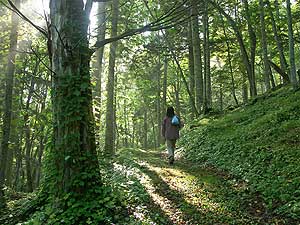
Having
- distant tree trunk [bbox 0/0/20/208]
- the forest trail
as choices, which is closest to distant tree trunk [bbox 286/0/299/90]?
the forest trail

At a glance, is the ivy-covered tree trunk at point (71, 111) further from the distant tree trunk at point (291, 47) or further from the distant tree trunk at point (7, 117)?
the distant tree trunk at point (291, 47)

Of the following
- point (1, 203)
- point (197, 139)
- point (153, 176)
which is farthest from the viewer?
point (197, 139)

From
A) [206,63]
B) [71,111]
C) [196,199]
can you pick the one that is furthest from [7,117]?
[206,63]

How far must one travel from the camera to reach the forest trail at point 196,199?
5.68 metres

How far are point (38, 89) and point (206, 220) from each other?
1658 cm

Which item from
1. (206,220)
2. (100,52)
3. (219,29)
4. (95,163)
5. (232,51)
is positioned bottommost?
(206,220)

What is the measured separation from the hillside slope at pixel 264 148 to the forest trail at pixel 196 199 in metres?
0.36

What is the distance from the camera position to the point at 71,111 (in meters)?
5.58

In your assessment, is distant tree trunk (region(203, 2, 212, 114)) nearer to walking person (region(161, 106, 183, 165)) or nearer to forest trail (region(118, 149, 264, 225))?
walking person (region(161, 106, 183, 165))

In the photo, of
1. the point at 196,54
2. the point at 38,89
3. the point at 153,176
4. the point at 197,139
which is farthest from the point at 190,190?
the point at 38,89

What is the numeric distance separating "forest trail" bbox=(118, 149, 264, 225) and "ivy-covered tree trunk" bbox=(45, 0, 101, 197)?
1.19 metres

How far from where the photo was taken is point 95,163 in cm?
573

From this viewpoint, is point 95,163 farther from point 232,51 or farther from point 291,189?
point 232,51

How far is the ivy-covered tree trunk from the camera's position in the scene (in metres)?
5.54
